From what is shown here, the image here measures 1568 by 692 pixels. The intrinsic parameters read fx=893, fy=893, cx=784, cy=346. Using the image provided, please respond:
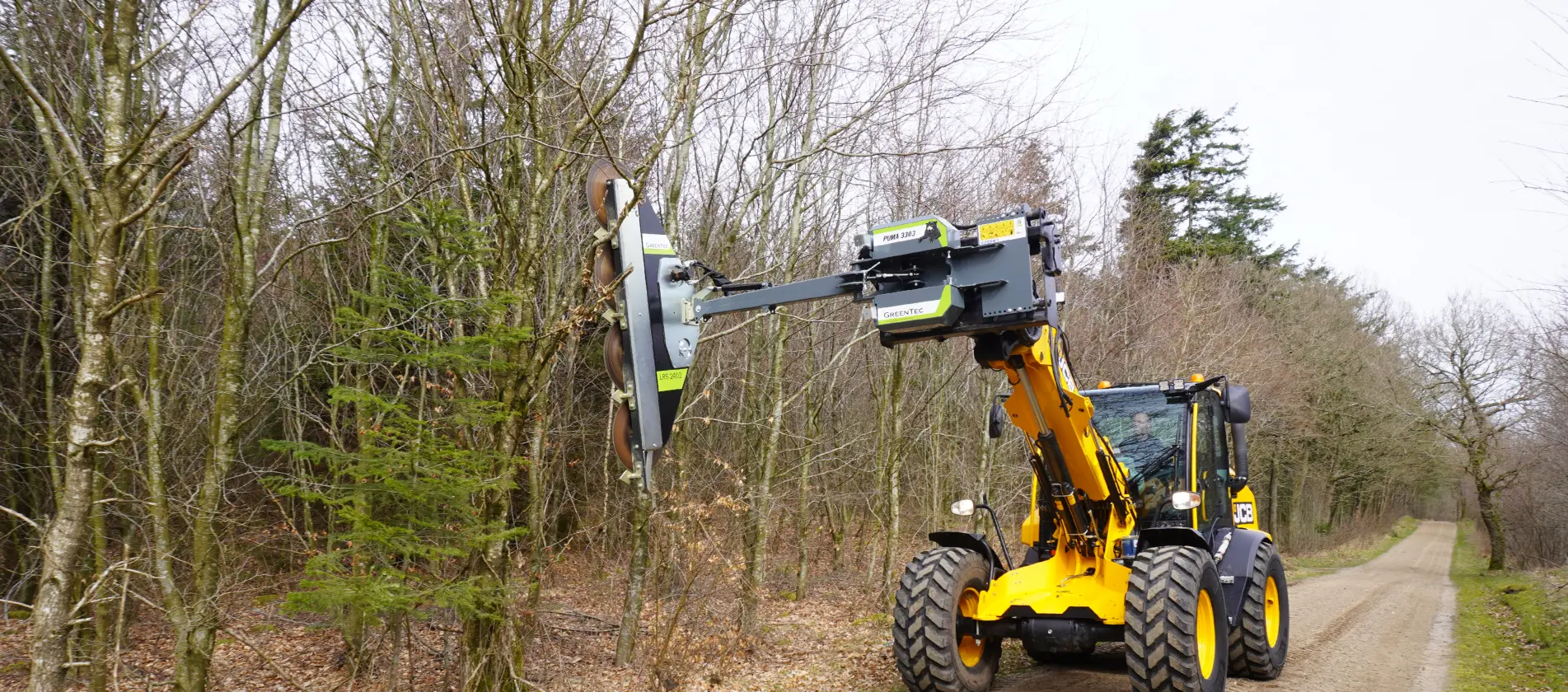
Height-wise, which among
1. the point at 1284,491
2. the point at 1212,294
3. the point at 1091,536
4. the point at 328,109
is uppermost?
the point at 328,109

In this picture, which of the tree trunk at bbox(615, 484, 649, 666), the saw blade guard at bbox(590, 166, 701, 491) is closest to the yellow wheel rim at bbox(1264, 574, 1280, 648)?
the tree trunk at bbox(615, 484, 649, 666)

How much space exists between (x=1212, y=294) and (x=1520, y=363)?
1118cm

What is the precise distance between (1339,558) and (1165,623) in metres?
26.7

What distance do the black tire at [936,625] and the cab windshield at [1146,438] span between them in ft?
5.68

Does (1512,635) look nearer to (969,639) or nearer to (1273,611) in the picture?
(1273,611)

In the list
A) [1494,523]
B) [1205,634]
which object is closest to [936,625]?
[1205,634]

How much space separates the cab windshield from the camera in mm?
7355

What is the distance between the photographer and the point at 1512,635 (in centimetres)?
1207

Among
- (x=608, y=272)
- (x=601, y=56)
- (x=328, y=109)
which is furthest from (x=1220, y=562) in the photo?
(x=328, y=109)

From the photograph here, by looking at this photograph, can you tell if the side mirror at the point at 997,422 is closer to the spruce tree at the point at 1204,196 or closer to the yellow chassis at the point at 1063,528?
the yellow chassis at the point at 1063,528

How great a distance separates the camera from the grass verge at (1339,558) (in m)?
22.0

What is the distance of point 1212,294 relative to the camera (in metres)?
19.4

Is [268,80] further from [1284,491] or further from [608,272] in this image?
[1284,491]

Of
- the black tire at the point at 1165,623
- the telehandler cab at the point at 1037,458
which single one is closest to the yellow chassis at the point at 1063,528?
the telehandler cab at the point at 1037,458
